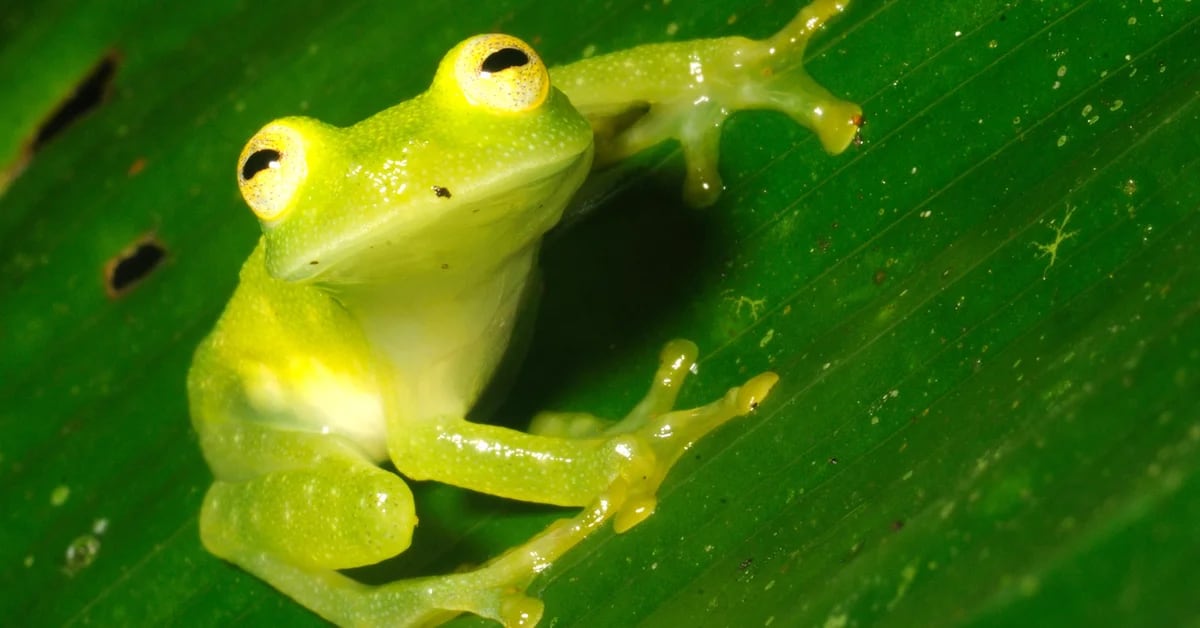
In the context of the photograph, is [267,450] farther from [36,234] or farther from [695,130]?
[695,130]

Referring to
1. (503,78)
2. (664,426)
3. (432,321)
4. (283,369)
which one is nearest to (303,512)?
(283,369)

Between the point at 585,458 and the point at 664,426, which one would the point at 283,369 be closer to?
the point at 585,458

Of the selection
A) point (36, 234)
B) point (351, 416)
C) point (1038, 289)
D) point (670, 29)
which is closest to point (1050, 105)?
point (1038, 289)

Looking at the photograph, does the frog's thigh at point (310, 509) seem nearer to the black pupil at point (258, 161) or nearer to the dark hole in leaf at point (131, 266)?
the dark hole in leaf at point (131, 266)

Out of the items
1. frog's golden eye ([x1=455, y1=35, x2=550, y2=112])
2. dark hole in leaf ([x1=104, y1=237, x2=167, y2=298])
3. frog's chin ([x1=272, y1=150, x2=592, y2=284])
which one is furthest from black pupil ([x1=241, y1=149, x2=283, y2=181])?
dark hole in leaf ([x1=104, y1=237, x2=167, y2=298])

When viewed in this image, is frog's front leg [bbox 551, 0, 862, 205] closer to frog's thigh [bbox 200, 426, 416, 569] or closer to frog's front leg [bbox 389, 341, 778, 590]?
frog's front leg [bbox 389, 341, 778, 590]
